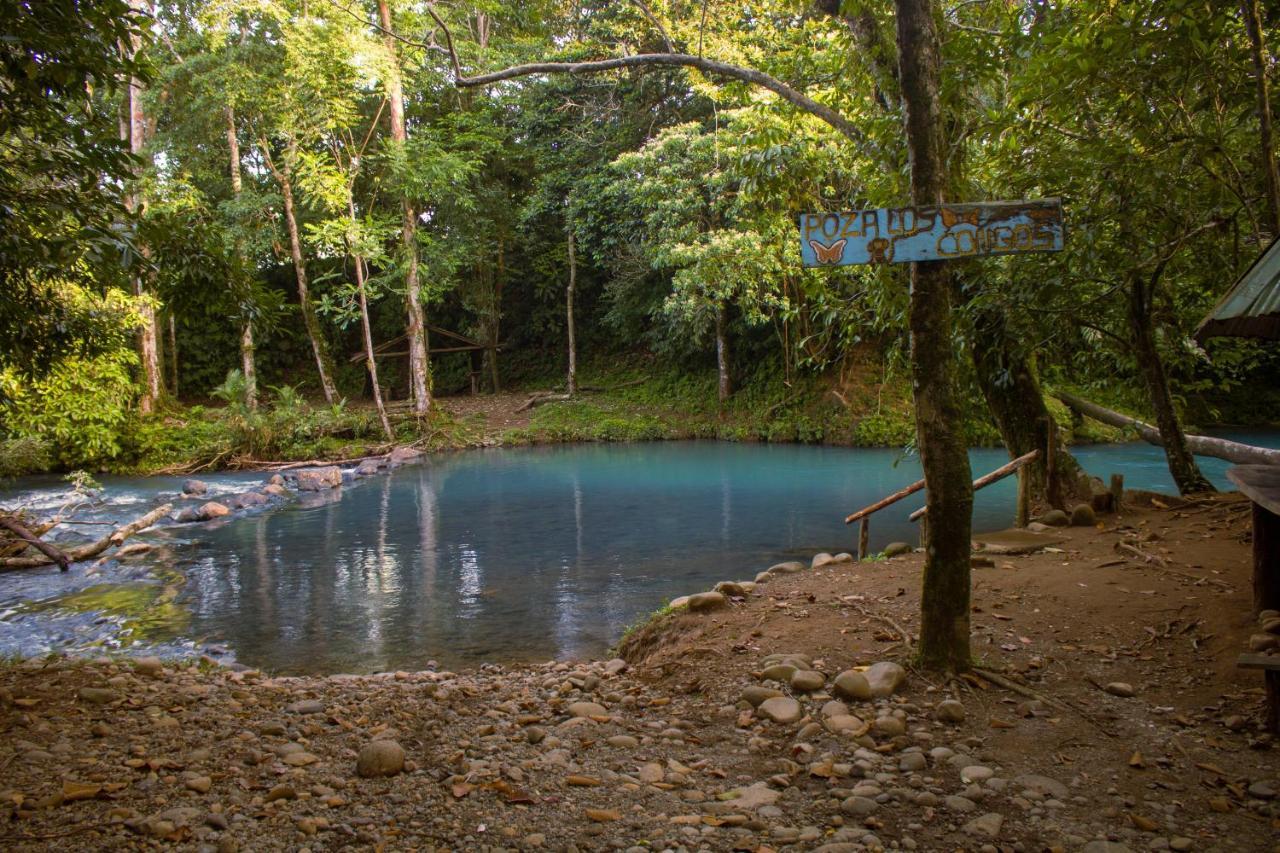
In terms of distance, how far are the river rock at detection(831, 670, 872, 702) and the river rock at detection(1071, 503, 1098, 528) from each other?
15.6 feet

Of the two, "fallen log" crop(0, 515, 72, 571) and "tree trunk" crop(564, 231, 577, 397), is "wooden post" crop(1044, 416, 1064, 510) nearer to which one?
"fallen log" crop(0, 515, 72, 571)

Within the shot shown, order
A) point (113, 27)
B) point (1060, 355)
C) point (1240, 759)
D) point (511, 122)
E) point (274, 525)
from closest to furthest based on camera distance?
1. point (1240, 759)
2. point (113, 27)
3. point (1060, 355)
4. point (274, 525)
5. point (511, 122)

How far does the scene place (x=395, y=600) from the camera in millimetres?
8477

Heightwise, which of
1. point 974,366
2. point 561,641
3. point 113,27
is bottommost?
point 561,641

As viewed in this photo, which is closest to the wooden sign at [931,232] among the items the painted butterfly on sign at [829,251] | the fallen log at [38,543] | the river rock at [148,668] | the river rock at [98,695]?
the painted butterfly on sign at [829,251]

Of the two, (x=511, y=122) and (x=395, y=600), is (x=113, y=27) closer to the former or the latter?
(x=395, y=600)

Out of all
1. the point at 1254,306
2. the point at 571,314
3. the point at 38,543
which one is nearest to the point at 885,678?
the point at 1254,306

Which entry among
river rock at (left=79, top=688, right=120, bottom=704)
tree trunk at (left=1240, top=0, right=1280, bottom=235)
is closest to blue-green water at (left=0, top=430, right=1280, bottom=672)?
river rock at (left=79, top=688, right=120, bottom=704)

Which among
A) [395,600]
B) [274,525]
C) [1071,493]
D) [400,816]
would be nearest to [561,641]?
[395,600]

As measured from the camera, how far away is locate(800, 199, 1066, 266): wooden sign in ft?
12.4

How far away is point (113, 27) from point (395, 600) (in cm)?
585

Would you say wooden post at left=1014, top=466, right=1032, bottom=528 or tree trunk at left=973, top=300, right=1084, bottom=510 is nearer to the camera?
wooden post at left=1014, top=466, right=1032, bottom=528

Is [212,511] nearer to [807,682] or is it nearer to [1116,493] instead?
[807,682]

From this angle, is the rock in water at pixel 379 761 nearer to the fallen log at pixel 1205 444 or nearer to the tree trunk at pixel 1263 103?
the tree trunk at pixel 1263 103
